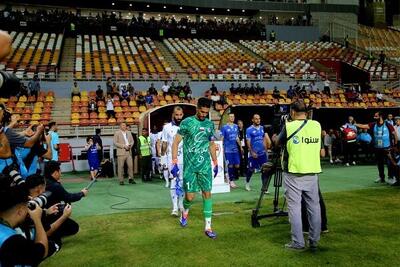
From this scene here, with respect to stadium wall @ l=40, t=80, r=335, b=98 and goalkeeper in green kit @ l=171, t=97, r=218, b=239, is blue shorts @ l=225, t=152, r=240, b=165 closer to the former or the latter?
goalkeeper in green kit @ l=171, t=97, r=218, b=239

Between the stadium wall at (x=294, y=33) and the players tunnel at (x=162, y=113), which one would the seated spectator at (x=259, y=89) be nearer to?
the players tunnel at (x=162, y=113)

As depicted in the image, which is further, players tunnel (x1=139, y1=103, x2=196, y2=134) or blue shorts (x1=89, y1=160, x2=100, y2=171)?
players tunnel (x1=139, y1=103, x2=196, y2=134)

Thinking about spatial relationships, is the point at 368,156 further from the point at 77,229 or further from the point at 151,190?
the point at 77,229

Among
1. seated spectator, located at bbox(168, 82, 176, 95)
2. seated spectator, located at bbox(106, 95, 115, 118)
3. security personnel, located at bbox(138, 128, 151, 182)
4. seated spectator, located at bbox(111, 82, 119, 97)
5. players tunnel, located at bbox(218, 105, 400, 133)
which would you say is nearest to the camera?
security personnel, located at bbox(138, 128, 151, 182)

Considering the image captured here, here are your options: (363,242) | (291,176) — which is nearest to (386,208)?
(363,242)

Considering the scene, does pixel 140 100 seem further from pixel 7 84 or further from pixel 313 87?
pixel 7 84

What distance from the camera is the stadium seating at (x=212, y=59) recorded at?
27.8 metres

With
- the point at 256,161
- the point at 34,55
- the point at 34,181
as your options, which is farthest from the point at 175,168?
the point at 34,55

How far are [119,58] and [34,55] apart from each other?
5309 mm

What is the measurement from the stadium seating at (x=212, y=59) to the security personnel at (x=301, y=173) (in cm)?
2127

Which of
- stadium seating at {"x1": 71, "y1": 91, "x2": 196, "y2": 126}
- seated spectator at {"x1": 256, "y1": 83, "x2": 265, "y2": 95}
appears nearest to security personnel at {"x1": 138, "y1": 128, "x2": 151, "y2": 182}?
stadium seating at {"x1": 71, "y1": 91, "x2": 196, "y2": 126}

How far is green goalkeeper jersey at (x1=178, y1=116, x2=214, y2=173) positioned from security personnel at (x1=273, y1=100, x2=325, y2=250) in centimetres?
161

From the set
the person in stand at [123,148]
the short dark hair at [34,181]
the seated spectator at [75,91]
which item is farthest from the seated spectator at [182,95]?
the short dark hair at [34,181]

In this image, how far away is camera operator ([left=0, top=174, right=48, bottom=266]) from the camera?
2.87 metres
